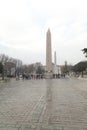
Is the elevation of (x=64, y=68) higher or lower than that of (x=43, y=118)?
higher

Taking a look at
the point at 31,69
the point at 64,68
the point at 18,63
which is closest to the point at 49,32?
the point at 18,63

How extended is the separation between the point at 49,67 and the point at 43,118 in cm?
8633

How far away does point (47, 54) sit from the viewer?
89.9 m

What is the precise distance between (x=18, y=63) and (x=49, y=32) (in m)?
47.7

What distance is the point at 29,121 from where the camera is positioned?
9164 millimetres

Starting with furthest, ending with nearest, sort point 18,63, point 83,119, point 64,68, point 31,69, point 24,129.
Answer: point 64,68 < point 31,69 < point 18,63 < point 83,119 < point 24,129

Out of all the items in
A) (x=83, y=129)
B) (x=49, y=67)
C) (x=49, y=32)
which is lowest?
(x=83, y=129)

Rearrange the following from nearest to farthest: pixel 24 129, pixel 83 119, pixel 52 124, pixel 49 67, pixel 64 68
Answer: pixel 24 129, pixel 52 124, pixel 83 119, pixel 49 67, pixel 64 68

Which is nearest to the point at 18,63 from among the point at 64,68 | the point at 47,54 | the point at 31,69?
the point at 31,69

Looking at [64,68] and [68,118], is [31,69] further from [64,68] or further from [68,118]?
[68,118]

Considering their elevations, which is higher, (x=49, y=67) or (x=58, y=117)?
(x=49, y=67)

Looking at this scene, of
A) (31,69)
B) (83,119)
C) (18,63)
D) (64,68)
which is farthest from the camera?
(64,68)

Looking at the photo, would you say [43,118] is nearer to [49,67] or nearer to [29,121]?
[29,121]

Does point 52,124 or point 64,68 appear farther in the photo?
point 64,68
